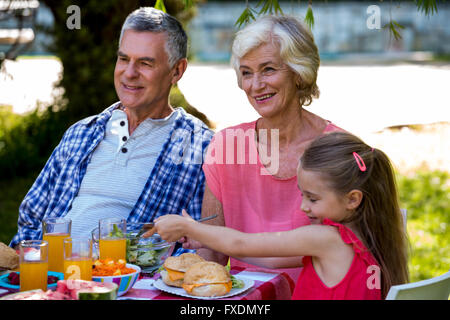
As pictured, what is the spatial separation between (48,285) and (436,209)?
5.64 m

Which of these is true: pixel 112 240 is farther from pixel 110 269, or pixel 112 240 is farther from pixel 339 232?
pixel 339 232

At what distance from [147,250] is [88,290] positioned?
0.56 meters

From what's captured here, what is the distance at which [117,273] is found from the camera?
2164 millimetres

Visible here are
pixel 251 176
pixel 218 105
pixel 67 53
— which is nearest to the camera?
pixel 251 176

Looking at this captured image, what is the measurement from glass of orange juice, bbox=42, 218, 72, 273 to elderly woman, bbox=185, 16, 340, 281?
0.72 m

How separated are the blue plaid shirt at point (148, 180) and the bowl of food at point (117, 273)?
0.97m

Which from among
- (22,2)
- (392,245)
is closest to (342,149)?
(392,245)

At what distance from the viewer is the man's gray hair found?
332 centimetres

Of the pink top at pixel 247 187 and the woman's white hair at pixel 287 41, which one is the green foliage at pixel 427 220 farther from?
the woman's white hair at pixel 287 41

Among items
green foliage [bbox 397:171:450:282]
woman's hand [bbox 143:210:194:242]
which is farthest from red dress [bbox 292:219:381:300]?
green foliage [bbox 397:171:450:282]

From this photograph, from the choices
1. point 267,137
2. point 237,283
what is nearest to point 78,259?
point 237,283

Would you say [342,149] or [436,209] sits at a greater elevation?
[342,149]
